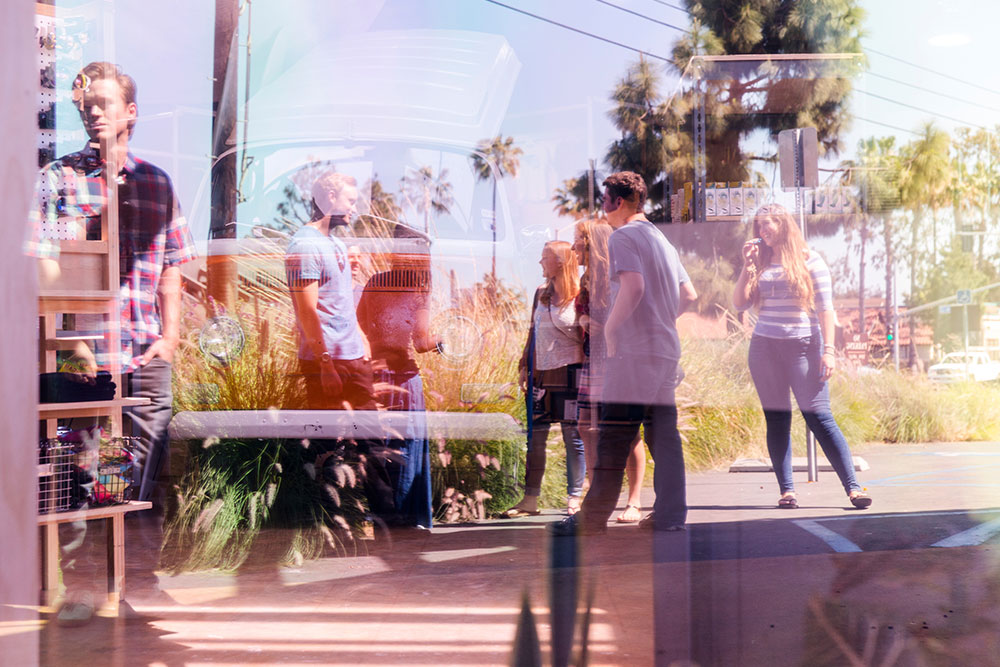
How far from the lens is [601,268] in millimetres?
4027

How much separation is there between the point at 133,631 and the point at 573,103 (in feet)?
10.7

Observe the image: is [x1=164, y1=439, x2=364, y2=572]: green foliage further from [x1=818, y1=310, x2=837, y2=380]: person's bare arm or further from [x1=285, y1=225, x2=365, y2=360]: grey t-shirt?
[x1=818, y1=310, x2=837, y2=380]: person's bare arm

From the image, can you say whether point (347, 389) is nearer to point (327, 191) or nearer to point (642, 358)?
point (327, 191)

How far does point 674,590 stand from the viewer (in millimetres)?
3162

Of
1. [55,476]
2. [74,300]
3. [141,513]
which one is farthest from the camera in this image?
[141,513]

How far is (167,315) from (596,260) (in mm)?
1864

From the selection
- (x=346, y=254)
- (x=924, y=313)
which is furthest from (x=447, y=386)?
(x=924, y=313)

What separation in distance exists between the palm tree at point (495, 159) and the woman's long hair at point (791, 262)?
1611 millimetres

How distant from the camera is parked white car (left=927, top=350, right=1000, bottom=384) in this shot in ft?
12.0

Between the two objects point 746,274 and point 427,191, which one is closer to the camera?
point 746,274

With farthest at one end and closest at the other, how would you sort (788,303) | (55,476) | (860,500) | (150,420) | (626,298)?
(860,500) → (150,420) → (788,303) → (626,298) → (55,476)

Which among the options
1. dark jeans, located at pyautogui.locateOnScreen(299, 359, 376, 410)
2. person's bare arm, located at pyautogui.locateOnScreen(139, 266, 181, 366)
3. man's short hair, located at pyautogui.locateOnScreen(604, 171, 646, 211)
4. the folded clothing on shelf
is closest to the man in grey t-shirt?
man's short hair, located at pyautogui.locateOnScreen(604, 171, 646, 211)

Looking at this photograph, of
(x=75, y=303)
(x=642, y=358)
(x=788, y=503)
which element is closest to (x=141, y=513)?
(x=75, y=303)

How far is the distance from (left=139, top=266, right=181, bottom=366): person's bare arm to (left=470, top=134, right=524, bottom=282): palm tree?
72.8 inches
